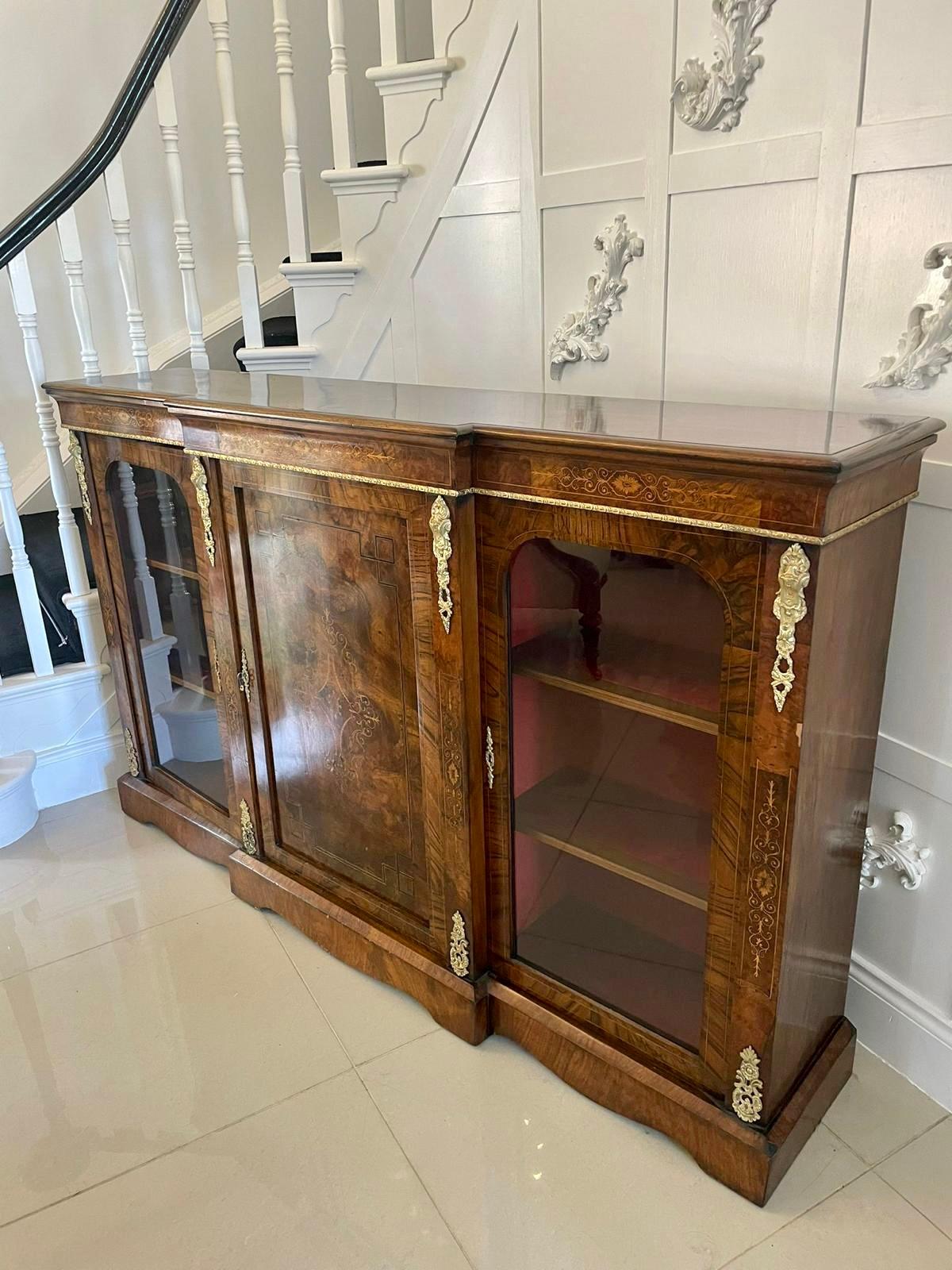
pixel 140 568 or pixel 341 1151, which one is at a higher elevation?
pixel 140 568

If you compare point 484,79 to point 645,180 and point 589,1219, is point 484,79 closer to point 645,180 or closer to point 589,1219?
point 645,180

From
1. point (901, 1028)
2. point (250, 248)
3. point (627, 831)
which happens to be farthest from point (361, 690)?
point (250, 248)

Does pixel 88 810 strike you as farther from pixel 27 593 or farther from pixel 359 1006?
pixel 359 1006

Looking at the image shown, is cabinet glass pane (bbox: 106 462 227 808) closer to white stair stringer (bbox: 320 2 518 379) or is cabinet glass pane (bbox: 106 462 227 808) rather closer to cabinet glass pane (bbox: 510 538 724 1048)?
white stair stringer (bbox: 320 2 518 379)

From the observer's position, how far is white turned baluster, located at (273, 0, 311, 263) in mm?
2104

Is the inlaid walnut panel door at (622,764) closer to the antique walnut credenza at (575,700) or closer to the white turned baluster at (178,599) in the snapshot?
the antique walnut credenza at (575,700)

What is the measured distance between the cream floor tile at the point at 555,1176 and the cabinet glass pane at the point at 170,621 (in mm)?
857

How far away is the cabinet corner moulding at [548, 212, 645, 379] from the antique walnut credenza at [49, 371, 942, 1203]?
0.22m

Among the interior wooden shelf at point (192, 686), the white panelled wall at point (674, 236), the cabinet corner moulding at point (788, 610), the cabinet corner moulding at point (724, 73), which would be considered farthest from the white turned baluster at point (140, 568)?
the cabinet corner moulding at point (788, 610)

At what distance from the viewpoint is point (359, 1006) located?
1678 mm

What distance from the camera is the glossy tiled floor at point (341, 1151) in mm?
1240

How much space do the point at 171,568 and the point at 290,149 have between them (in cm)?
104

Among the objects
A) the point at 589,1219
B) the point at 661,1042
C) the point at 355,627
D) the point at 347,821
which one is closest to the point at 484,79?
the point at 355,627

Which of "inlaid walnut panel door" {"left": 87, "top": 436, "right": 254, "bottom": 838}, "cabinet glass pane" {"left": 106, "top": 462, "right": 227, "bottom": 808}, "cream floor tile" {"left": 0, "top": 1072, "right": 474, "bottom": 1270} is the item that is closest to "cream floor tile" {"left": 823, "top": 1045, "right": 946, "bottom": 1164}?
"cream floor tile" {"left": 0, "top": 1072, "right": 474, "bottom": 1270}
